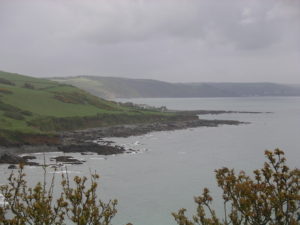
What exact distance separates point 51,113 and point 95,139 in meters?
16.2

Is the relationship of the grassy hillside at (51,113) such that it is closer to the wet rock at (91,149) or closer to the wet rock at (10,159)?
the wet rock at (91,149)

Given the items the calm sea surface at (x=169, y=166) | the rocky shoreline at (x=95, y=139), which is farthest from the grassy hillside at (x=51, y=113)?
the calm sea surface at (x=169, y=166)

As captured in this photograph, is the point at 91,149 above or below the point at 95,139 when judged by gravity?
below

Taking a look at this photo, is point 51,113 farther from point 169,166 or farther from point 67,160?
point 169,166

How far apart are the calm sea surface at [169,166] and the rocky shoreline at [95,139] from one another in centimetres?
366

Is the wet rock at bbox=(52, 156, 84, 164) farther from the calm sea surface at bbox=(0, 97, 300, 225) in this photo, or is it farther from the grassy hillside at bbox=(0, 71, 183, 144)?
the grassy hillside at bbox=(0, 71, 183, 144)

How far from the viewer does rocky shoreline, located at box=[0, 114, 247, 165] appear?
5782 cm

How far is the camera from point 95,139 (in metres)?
78.5

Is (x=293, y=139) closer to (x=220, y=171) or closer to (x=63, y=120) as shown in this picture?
(x=63, y=120)

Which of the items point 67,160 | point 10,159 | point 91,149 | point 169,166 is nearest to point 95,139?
point 91,149

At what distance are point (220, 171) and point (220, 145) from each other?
2668 inches

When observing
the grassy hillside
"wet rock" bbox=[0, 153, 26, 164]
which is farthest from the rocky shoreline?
the grassy hillside

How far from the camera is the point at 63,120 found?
86000mm

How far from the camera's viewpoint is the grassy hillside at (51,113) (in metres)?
67.6
